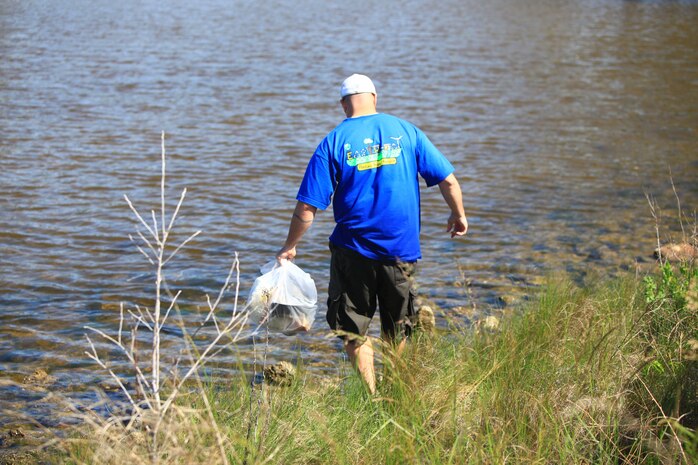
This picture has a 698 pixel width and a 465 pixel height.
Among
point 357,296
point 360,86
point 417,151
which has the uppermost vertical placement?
point 360,86

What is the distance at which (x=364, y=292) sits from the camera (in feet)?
18.2

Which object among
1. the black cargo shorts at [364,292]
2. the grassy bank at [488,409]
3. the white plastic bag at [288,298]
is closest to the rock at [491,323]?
the grassy bank at [488,409]

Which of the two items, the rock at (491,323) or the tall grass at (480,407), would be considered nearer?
the tall grass at (480,407)

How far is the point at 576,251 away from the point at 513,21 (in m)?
26.6

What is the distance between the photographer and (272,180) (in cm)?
1210

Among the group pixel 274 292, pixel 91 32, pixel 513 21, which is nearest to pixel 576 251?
pixel 274 292

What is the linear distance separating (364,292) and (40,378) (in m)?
2.26

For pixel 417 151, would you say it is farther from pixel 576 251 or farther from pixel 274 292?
pixel 576 251

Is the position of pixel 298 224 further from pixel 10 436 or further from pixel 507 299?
pixel 507 299

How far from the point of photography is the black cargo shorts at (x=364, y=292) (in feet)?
18.0

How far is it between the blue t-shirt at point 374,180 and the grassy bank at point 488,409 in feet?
2.08

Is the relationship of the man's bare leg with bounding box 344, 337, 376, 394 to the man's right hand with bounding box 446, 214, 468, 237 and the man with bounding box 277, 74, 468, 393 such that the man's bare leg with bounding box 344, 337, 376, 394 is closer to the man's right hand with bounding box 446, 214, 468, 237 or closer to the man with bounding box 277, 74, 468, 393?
the man with bounding box 277, 74, 468, 393

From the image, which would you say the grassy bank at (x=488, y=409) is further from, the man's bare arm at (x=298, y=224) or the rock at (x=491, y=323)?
the man's bare arm at (x=298, y=224)

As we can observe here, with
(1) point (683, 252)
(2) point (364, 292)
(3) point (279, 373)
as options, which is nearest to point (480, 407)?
(2) point (364, 292)
